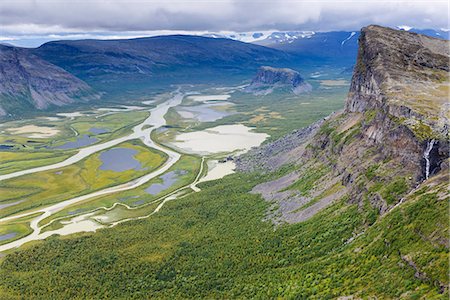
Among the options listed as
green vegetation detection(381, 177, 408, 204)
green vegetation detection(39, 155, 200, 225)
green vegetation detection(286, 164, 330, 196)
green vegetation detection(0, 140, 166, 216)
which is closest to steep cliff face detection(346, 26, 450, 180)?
green vegetation detection(381, 177, 408, 204)

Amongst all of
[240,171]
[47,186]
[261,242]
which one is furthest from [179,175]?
[261,242]

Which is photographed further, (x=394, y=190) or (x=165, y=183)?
(x=165, y=183)

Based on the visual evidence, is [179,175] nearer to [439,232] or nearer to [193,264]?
[193,264]

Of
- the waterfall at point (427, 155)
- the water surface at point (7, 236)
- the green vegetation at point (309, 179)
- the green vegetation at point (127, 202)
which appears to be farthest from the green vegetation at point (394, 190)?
the water surface at point (7, 236)

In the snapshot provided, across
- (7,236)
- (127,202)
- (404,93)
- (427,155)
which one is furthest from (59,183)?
(427,155)

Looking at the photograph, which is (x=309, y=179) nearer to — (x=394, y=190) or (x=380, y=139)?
(x=380, y=139)

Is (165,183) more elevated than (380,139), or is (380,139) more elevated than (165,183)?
(380,139)

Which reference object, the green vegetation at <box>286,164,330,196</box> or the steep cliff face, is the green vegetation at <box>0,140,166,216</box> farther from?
the steep cliff face

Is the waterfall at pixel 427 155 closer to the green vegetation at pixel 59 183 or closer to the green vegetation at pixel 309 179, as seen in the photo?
the green vegetation at pixel 309 179
